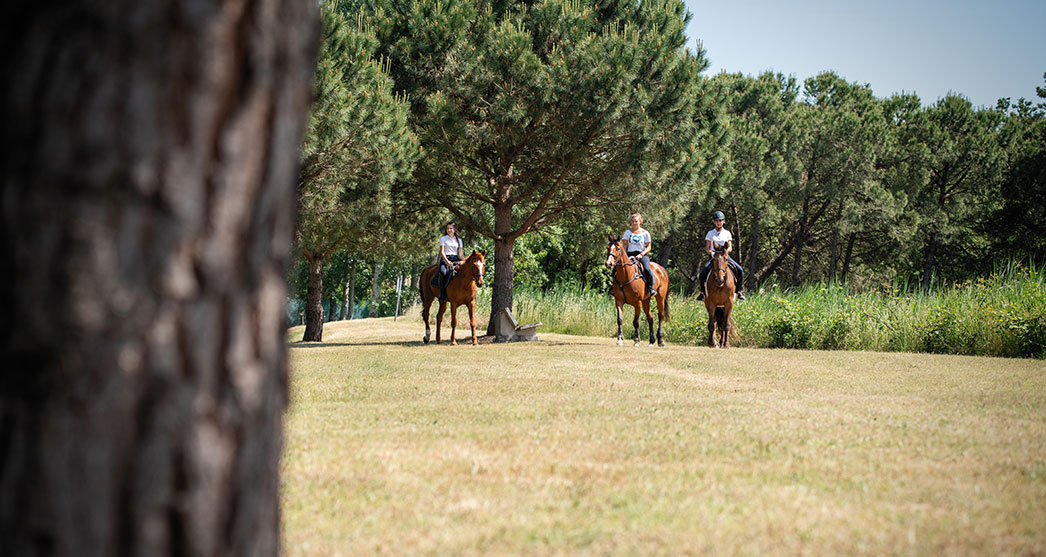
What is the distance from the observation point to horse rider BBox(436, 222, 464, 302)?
1808cm

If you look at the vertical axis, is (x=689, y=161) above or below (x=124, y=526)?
above

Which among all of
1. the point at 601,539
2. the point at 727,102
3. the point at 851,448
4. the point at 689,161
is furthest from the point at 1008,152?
the point at 601,539

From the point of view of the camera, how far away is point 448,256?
18188mm

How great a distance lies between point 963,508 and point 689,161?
14527 millimetres

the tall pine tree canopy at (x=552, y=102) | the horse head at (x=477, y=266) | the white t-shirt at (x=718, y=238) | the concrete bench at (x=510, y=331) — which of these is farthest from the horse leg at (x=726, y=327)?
the horse head at (x=477, y=266)

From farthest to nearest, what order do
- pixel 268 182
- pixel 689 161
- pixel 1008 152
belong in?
1. pixel 1008 152
2. pixel 689 161
3. pixel 268 182

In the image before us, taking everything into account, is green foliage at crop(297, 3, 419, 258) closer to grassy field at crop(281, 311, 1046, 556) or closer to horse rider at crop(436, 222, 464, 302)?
horse rider at crop(436, 222, 464, 302)

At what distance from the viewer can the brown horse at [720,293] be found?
16797 millimetres

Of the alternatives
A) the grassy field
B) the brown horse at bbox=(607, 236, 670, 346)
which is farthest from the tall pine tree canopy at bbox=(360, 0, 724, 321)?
the grassy field

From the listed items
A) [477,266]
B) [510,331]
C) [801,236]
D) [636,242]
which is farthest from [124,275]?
[801,236]

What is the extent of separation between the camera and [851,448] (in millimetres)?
5406

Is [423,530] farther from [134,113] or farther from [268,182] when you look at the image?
[134,113]

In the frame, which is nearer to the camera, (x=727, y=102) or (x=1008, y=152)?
(x=727, y=102)

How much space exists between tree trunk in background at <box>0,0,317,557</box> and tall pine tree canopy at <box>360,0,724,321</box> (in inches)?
588
